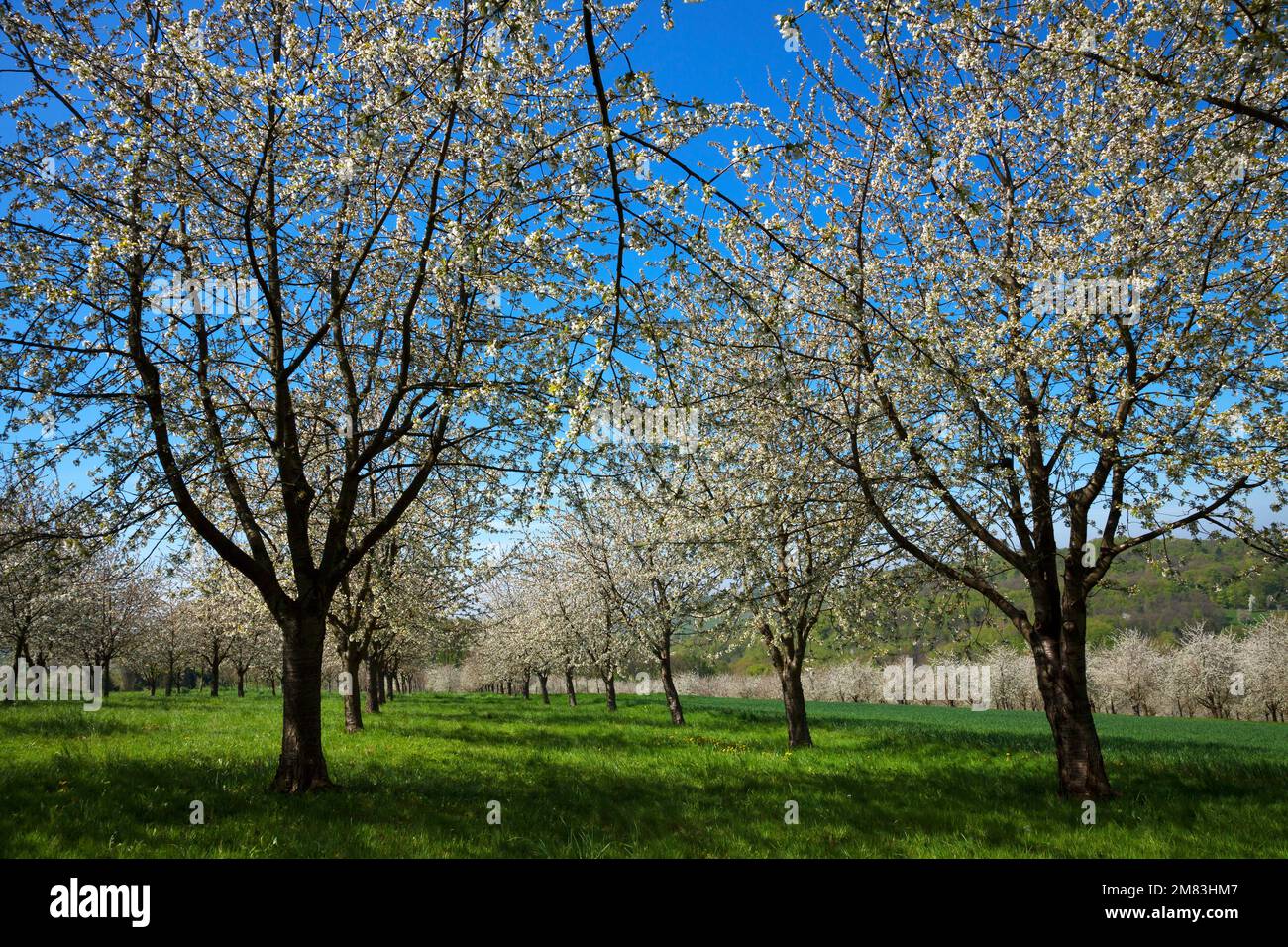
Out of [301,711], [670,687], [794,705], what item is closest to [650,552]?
[794,705]

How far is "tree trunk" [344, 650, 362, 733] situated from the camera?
18.7 metres

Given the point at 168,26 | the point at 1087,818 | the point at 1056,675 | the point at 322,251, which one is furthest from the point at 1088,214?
the point at 168,26

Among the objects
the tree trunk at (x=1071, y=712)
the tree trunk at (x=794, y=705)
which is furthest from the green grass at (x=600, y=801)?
the tree trunk at (x=794, y=705)

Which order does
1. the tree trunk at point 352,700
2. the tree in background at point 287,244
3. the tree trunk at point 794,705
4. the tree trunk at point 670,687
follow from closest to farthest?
the tree in background at point 287,244
the tree trunk at point 794,705
the tree trunk at point 352,700
the tree trunk at point 670,687

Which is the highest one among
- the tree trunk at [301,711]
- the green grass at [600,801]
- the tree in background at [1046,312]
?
the tree in background at [1046,312]

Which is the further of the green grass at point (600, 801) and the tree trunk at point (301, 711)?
the tree trunk at point (301, 711)

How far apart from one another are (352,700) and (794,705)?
1299 centimetres

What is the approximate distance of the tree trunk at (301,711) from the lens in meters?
8.87

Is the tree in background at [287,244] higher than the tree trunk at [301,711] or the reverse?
higher

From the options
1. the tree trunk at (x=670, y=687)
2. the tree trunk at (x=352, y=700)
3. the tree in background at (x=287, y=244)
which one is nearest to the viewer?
the tree in background at (x=287, y=244)

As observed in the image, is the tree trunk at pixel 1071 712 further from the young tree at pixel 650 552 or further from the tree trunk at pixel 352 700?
the tree trunk at pixel 352 700

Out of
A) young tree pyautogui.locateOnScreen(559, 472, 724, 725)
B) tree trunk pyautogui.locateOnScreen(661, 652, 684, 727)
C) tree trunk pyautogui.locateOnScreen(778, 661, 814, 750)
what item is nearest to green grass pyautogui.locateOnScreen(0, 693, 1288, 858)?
tree trunk pyautogui.locateOnScreen(778, 661, 814, 750)

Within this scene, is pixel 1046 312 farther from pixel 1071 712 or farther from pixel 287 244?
pixel 287 244

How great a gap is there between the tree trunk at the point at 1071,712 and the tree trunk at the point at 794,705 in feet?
22.6
